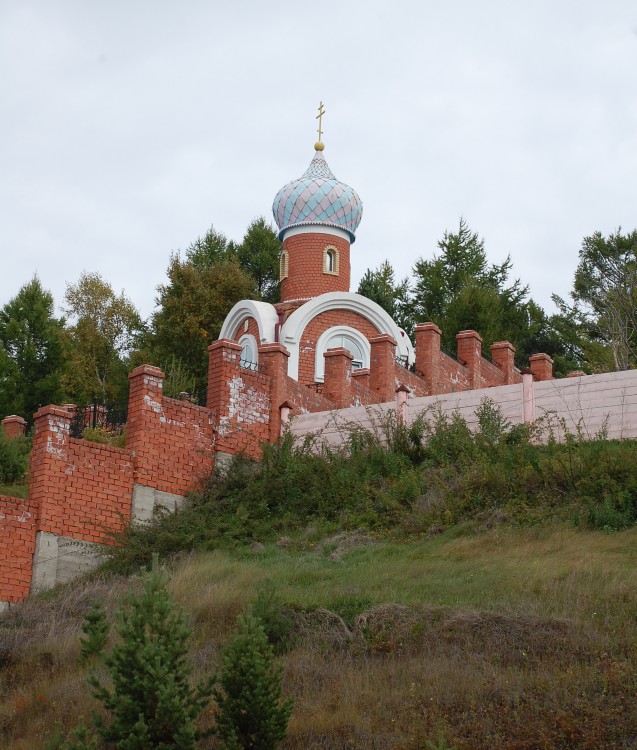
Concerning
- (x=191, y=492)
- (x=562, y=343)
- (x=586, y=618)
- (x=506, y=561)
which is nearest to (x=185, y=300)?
(x=562, y=343)

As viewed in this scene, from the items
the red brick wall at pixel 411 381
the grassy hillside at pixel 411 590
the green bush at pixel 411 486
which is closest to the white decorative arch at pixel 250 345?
the red brick wall at pixel 411 381

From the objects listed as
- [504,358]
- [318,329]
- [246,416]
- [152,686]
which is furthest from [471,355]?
[152,686]

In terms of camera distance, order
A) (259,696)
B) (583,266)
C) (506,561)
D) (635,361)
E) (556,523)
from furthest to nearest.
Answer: (583,266) → (635,361) → (556,523) → (506,561) → (259,696)

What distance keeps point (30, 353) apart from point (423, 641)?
2184 centimetres

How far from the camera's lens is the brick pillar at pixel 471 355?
1152 inches

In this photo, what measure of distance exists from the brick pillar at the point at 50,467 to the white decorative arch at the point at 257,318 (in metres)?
11.2

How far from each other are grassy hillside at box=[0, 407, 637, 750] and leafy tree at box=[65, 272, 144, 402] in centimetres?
1696

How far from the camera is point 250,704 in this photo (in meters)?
11.2

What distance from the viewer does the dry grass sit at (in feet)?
37.7

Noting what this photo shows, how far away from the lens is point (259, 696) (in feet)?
36.6

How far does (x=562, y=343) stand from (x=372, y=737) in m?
30.2

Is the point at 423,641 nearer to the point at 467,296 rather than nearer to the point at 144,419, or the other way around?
the point at 144,419

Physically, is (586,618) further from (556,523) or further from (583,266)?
(583,266)

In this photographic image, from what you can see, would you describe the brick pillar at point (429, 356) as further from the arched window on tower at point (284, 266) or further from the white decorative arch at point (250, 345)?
the arched window on tower at point (284, 266)
